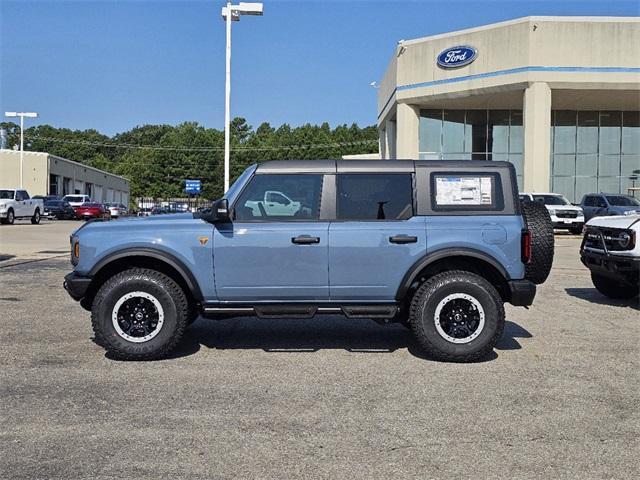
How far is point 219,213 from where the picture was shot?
6.30 meters

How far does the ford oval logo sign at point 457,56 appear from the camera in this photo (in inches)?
1382

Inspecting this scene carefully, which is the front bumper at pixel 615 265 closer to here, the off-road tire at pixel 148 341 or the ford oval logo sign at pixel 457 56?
the off-road tire at pixel 148 341

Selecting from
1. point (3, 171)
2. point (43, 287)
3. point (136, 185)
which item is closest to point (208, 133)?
point (136, 185)

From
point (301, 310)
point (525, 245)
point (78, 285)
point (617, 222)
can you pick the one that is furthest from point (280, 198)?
point (617, 222)

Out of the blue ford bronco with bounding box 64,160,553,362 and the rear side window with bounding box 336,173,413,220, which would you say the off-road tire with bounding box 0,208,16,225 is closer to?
the blue ford bronco with bounding box 64,160,553,362

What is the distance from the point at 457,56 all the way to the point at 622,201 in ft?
40.3

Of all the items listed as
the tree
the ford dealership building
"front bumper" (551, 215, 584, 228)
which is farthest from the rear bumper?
the tree

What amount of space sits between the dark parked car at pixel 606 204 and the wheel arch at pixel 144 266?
943 inches

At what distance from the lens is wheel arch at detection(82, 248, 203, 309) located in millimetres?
6410

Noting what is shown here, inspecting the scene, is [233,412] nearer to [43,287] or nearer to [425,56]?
[43,287]

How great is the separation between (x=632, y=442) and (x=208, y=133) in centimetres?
10506

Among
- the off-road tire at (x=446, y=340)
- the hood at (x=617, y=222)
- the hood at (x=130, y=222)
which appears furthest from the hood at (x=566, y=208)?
the hood at (x=130, y=222)

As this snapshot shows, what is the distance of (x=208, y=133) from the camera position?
10594 centimetres

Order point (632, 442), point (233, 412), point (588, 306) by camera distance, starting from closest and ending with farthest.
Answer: point (632, 442) < point (233, 412) < point (588, 306)
